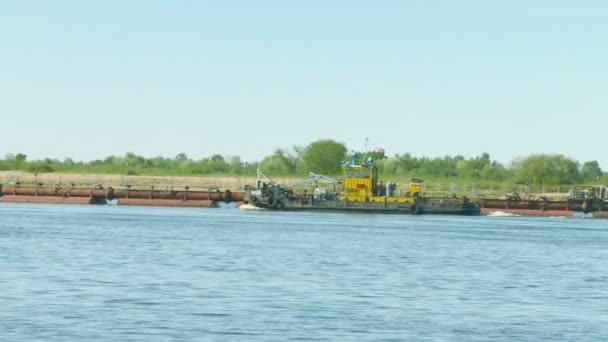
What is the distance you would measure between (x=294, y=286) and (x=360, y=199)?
80.9 metres

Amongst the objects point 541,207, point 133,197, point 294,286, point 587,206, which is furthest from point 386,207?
point 294,286

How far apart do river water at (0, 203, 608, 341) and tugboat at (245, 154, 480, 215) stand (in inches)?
1541

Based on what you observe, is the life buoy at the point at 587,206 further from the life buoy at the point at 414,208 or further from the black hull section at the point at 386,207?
the life buoy at the point at 414,208

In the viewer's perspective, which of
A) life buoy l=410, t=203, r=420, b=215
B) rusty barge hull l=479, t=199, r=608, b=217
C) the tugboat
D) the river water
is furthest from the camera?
rusty barge hull l=479, t=199, r=608, b=217

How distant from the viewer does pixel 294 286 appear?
50344 mm

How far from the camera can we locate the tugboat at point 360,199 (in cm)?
13138

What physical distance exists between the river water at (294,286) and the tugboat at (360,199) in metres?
39.1

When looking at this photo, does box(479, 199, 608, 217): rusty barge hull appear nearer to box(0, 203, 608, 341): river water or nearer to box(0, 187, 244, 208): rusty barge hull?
box(0, 187, 244, 208): rusty barge hull

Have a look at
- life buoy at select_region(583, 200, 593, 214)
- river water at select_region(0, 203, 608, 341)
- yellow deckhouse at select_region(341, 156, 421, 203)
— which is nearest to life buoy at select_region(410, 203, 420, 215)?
yellow deckhouse at select_region(341, 156, 421, 203)

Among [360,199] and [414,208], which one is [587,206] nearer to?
[414,208]

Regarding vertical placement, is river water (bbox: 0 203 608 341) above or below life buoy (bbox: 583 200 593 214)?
below

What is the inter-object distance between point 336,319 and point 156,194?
375ft

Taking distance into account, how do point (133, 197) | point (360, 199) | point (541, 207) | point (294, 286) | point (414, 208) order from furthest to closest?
point (133, 197) → point (541, 207) → point (414, 208) → point (360, 199) → point (294, 286)

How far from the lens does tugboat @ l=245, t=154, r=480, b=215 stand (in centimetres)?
13138
